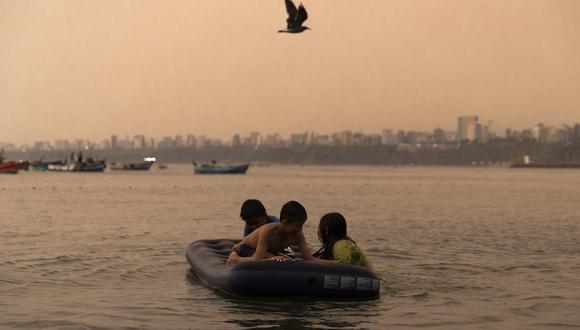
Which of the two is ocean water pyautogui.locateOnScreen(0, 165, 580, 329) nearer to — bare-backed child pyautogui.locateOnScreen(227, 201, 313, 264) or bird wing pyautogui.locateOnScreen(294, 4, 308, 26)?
bare-backed child pyautogui.locateOnScreen(227, 201, 313, 264)

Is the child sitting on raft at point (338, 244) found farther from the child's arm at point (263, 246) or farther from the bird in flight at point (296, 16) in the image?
the bird in flight at point (296, 16)

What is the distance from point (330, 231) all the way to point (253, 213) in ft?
4.66

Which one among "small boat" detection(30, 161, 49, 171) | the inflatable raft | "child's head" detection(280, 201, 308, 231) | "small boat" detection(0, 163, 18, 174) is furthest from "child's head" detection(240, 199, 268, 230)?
"small boat" detection(30, 161, 49, 171)

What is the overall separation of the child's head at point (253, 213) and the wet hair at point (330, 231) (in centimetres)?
107

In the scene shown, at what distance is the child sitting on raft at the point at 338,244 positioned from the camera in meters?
13.8

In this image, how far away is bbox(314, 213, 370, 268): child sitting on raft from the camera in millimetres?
13805

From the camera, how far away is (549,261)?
20859mm

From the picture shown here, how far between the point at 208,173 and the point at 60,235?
148351mm

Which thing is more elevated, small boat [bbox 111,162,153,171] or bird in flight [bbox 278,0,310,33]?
bird in flight [bbox 278,0,310,33]

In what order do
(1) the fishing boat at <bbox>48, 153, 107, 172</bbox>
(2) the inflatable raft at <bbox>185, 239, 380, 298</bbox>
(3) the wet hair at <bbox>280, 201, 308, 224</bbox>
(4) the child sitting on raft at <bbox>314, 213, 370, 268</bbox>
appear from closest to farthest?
(3) the wet hair at <bbox>280, 201, 308, 224</bbox>, (2) the inflatable raft at <bbox>185, 239, 380, 298</bbox>, (4) the child sitting on raft at <bbox>314, 213, 370, 268</bbox>, (1) the fishing boat at <bbox>48, 153, 107, 172</bbox>

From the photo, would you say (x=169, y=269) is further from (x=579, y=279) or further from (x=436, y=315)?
(x=579, y=279)

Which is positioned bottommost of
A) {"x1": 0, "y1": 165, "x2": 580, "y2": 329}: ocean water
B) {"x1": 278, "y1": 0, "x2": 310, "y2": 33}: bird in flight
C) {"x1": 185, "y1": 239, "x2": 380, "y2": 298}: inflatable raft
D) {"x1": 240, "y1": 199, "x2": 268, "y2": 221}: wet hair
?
{"x1": 0, "y1": 165, "x2": 580, "y2": 329}: ocean water

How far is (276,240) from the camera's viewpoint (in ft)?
43.7

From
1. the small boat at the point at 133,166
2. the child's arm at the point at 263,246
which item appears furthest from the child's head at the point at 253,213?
the small boat at the point at 133,166
